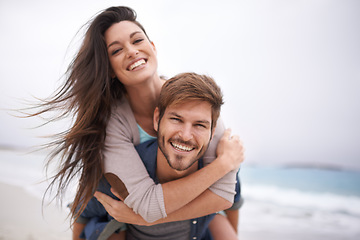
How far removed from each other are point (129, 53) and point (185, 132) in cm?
76

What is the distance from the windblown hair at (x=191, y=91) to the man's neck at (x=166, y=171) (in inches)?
11.9

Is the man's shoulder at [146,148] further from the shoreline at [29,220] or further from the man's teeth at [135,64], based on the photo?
the shoreline at [29,220]

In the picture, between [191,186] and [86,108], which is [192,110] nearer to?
[191,186]

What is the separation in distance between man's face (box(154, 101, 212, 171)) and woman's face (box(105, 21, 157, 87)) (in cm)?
43

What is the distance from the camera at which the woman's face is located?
82.4 inches

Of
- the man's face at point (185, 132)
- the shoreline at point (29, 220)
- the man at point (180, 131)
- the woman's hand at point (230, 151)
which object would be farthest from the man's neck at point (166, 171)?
the shoreline at point (29, 220)

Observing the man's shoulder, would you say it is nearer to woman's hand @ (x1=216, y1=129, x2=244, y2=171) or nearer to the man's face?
the man's face

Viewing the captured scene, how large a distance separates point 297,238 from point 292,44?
23.3 feet

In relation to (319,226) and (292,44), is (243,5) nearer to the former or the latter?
(292,44)

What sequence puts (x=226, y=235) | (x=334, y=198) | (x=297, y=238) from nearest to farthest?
(x=226, y=235)
(x=297, y=238)
(x=334, y=198)

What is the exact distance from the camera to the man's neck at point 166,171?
6.47 feet

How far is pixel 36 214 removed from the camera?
3.74 metres

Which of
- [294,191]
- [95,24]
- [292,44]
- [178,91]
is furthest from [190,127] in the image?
[292,44]

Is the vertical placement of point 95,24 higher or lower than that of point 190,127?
higher
